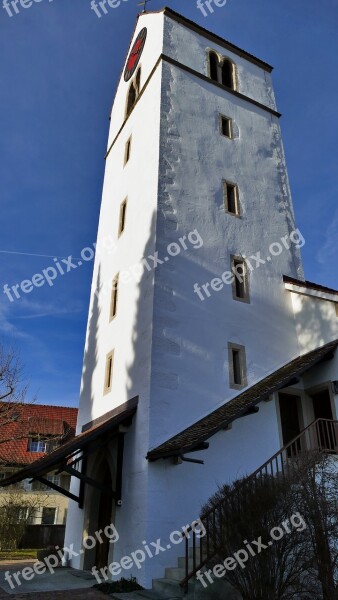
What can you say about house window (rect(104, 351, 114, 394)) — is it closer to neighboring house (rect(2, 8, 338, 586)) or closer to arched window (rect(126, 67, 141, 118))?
neighboring house (rect(2, 8, 338, 586))

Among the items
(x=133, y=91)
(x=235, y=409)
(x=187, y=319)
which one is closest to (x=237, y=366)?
(x=187, y=319)

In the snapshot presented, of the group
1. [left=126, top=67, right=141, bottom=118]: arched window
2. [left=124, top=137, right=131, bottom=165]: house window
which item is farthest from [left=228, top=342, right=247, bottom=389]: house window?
[left=126, top=67, right=141, bottom=118]: arched window

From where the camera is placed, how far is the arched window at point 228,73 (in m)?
19.0

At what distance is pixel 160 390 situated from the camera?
1090 cm

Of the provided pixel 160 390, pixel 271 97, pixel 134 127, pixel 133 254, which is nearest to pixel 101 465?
pixel 160 390

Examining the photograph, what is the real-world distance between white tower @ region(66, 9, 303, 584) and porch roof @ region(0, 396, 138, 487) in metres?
0.38

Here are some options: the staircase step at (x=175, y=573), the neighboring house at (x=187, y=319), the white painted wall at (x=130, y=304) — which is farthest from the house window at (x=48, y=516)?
the staircase step at (x=175, y=573)

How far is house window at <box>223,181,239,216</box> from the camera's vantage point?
1523 cm

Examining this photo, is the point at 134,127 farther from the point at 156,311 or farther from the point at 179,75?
the point at 156,311

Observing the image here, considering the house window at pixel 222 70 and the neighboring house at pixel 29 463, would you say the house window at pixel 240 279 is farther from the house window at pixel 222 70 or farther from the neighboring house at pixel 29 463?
the neighboring house at pixel 29 463

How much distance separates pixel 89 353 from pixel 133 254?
4039 mm

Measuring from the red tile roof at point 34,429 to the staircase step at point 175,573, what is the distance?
50.3 feet

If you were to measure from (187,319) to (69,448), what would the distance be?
4.39 metres

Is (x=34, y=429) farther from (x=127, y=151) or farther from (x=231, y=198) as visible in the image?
(x=231, y=198)
